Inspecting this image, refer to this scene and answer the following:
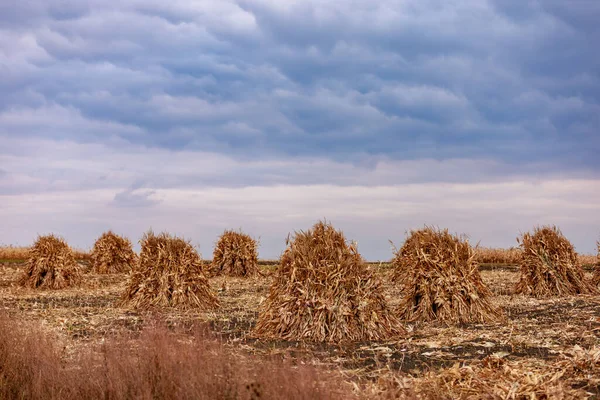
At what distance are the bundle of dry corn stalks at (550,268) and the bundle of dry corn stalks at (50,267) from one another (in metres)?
13.0

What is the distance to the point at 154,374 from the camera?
21.2 feet

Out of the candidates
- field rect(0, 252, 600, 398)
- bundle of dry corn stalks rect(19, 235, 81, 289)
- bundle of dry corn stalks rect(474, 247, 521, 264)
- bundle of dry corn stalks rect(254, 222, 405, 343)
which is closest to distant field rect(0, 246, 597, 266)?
bundle of dry corn stalks rect(474, 247, 521, 264)

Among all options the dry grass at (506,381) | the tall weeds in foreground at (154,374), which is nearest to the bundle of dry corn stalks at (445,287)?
the dry grass at (506,381)

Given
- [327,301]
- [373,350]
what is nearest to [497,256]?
[327,301]

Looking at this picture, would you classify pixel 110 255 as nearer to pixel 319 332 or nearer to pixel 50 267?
pixel 50 267

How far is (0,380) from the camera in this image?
750 cm

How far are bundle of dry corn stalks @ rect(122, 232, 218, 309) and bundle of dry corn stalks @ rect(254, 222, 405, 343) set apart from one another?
12.8ft

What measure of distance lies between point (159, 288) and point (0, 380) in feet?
21.8

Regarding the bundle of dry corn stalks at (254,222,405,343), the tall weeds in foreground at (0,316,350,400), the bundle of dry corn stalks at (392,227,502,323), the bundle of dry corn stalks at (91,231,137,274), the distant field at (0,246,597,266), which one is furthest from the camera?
the distant field at (0,246,597,266)

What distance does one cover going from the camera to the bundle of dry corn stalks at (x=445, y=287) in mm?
11656

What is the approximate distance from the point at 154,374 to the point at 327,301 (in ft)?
13.2

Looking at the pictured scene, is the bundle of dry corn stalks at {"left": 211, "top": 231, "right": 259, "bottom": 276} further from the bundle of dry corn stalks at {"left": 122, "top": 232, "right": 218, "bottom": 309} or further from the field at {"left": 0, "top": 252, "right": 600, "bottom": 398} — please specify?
the bundle of dry corn stalks at {"left": 122, "top": 232, "right": 218, "bottom": 309}

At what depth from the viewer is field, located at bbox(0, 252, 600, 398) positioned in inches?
245

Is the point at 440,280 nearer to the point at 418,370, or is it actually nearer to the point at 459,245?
the point at 459,245
